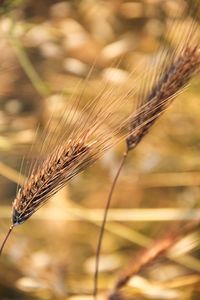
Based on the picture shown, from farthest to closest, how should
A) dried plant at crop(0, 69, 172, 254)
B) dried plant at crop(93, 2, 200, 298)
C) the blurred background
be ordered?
the blurred background → dried plant at crop(93, 2, 200, 298) → dried plant at crop(0, 69, 172, 254)

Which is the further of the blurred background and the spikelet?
the blurred background

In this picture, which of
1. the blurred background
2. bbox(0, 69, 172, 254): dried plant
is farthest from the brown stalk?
bbox(0, 69, 172, 254): dried plant

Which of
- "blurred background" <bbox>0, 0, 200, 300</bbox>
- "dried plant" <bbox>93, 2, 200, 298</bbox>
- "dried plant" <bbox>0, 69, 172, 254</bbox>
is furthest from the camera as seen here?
"blurred background" <bbox>0, 0, 200, 300</bbox>

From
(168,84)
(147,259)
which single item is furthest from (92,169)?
(168,84)

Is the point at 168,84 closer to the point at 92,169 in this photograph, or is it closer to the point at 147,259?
the point at 147,259

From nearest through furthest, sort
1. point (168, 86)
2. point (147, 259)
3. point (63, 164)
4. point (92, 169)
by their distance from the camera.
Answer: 1. point (63, 164)
2. point (168, 86)
3. point (147, 259)
4. point (92, 169)

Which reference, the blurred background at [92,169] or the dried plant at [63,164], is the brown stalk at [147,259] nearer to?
the blurred background at [92,169]

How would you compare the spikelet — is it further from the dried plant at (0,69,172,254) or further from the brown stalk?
the brown stalk

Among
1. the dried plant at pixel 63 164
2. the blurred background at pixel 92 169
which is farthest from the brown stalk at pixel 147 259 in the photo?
the dried plant at pixel 63 164
